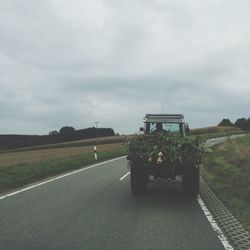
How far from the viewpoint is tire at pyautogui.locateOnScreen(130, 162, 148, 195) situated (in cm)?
1508

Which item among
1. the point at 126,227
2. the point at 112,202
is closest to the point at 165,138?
the point at 112,202

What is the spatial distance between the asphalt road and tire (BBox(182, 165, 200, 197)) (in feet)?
0.86

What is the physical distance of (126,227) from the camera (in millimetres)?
10344

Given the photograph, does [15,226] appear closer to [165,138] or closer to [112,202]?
[112,202]

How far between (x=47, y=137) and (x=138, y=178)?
3926 inches

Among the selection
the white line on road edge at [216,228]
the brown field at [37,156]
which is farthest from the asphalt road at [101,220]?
the brown field at [37,156]

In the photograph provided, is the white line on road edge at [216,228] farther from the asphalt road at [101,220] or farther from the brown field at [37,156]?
the brown field at [37,156]

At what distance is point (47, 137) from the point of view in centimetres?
11394

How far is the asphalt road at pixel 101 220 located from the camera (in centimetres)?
895

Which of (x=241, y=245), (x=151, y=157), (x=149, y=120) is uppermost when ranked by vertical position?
(x=149, y=120)

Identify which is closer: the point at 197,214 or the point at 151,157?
the point at 197,214

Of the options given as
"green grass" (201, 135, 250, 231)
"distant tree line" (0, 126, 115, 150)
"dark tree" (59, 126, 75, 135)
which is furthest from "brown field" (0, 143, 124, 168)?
"dark tree" (59, 126, 75, 135)

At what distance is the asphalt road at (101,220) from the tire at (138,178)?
30 cm

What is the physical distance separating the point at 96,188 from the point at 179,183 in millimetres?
3903
